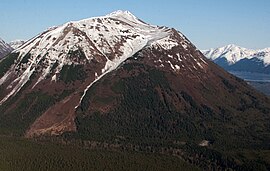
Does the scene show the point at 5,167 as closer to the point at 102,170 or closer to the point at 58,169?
the point at 58,169

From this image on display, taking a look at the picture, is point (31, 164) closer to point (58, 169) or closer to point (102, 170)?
point (58, 169)

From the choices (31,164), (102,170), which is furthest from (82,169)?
(31,164)

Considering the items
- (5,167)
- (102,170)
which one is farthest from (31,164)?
(102,170)

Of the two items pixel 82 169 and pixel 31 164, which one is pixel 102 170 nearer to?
pixel 82 169

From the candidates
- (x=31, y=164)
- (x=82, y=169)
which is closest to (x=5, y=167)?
(x=31, y=164)

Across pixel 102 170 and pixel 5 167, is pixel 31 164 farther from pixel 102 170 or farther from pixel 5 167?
pixel 102 170
